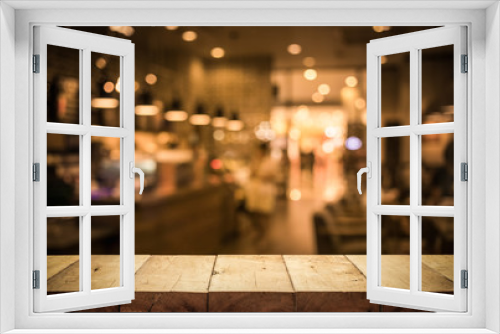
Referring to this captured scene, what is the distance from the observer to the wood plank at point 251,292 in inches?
107

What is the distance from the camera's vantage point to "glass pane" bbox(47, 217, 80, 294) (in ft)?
8.83

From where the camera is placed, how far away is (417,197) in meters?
2.54

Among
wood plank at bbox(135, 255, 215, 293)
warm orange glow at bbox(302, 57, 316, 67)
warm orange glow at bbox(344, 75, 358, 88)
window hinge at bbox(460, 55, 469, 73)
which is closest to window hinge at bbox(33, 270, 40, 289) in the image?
wood plank at bbox(135, 255, 215, 293)

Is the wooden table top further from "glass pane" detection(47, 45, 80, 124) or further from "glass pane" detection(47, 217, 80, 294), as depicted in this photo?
"glass pane" detection(47, 45, 80, 124)

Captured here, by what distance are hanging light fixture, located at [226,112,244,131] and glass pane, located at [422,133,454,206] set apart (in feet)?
12.8

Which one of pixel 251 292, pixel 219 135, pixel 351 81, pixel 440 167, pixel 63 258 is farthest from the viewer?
pixel 351 81

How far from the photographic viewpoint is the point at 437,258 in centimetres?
341

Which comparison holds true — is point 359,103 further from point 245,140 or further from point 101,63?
point 101,63

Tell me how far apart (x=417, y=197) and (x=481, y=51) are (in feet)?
2.77

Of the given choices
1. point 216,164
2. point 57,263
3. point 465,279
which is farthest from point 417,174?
point 216,164

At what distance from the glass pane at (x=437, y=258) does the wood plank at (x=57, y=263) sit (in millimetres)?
2301

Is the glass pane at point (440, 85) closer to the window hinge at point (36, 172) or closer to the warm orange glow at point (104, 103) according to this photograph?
the warm orange glow at point (104, 103)

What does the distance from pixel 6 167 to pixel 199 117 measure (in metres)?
6.49

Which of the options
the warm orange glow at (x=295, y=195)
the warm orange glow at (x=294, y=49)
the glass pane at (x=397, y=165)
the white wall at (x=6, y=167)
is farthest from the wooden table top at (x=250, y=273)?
the warm orange glow at (x=295, y=195)
